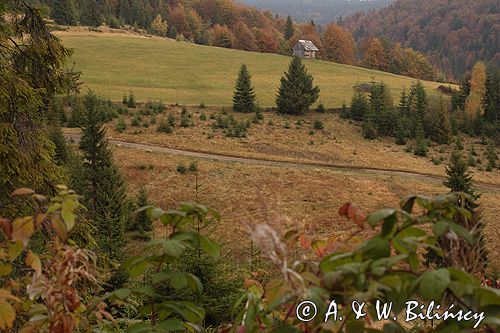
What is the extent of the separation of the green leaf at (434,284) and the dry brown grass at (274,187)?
74.6 ft

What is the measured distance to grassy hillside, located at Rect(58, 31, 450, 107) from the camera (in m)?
60.8

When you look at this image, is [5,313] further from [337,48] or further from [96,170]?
[337,48]

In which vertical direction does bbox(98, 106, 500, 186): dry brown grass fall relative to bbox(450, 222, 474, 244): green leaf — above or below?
below

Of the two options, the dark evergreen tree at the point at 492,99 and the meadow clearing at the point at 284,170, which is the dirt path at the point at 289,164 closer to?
the meadow clearing at the point at 284,170

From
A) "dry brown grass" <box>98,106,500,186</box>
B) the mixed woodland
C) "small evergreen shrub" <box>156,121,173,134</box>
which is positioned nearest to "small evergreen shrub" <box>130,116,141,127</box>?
"dry brown grass" <box>98,106,500,186</box>

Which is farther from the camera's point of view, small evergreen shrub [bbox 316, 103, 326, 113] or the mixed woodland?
small evergreen shrub [bbox 316, 103, 326, 113]

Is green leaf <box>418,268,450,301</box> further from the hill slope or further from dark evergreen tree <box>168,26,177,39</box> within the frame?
the hill slope

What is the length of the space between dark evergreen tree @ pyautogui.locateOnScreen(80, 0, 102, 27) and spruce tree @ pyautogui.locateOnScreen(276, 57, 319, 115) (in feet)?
172

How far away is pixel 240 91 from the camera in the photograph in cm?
5347

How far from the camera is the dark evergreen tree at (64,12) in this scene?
83625 millimetres

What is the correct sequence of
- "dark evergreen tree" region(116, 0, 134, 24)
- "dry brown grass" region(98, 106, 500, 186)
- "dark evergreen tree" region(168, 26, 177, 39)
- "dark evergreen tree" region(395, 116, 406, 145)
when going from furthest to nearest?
1. "dark evergreen tree" region(168, 26, 177, 39)
2. "dark evergreen tree" region(116, 0, 134, 24)
3. "dark evergreen tree" region(395, 116, 406, 145)
4. "dry brown grass" region(98, 106, 500, 186)

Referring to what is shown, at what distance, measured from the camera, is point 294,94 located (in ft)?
174

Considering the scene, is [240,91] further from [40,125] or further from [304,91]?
[40,125]

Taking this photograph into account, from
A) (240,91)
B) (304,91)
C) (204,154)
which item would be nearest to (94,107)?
(204,154)
